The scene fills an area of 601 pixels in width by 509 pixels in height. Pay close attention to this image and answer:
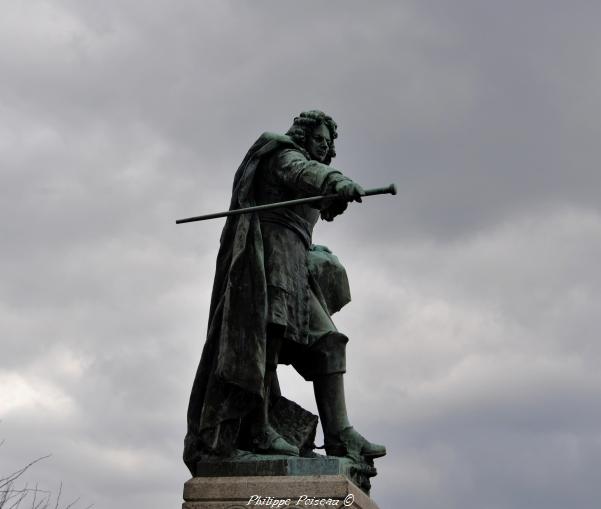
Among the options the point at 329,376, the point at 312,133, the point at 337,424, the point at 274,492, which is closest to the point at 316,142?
the point at 312,133

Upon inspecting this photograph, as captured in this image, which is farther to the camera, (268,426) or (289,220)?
(289,220)

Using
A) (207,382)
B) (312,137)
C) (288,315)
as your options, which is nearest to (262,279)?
(288,315)

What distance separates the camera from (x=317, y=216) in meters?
10.4

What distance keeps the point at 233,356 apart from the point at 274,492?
3.77 feet

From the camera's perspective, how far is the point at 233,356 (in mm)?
9258

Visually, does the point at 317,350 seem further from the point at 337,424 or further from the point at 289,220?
the point at 289,220

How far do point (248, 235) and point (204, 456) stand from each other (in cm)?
182

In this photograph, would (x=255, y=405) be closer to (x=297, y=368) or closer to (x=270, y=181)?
(x=297, y=368)

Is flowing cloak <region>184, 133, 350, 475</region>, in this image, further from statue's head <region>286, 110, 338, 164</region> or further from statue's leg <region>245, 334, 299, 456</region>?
statue's head <region>286, 110, 338, 164</region>

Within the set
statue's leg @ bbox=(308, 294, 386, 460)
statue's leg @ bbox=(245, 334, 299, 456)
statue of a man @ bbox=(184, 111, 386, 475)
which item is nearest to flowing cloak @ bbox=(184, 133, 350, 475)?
statue of a man @ bbox=(184, 111, 386, 475)

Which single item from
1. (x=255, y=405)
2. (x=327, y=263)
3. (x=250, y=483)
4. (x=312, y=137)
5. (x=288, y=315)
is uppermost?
(x=312, y=137)

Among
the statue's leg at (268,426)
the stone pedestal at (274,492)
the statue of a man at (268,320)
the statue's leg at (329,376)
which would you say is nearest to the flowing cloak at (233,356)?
the statue of a man at (268,320)

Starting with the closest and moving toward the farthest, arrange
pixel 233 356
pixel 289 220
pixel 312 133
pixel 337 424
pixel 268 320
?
pixel 233 356 < pixel 268 320 < pixel 337 424 < pixel 289 220 < pixel 312 133

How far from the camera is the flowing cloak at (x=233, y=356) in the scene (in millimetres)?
9227
